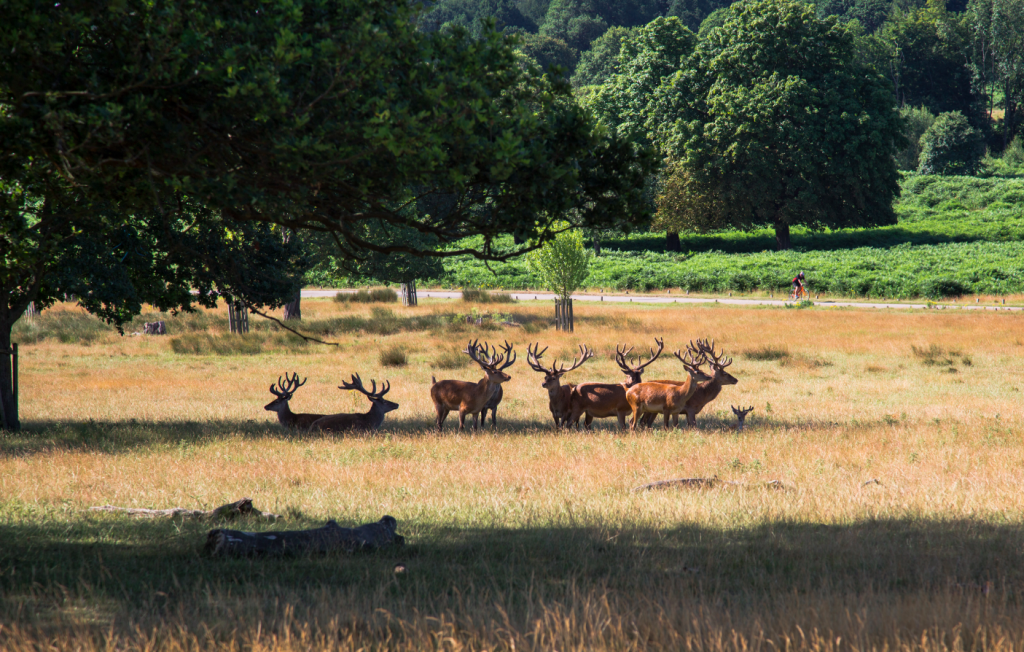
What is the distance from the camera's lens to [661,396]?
13.7 metres

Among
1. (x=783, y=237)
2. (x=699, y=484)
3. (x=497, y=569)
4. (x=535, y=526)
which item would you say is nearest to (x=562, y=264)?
(x=699, y=484)

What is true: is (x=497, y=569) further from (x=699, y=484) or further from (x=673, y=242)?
(x=673, y=242)

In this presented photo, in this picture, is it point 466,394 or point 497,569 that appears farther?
point 466,394

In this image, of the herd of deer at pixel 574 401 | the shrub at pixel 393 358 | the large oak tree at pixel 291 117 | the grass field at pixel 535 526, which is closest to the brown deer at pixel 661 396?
the herd of deer at pixel 574 401

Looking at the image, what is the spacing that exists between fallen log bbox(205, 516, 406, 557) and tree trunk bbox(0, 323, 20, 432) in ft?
33.1

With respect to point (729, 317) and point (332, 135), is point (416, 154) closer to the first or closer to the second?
point (332, 135)

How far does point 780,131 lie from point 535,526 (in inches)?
2144

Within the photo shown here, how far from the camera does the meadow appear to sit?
159 ft

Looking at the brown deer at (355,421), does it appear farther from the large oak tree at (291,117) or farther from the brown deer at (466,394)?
the large oak tree at (291,117)

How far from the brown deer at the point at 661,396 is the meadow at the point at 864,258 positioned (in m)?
38.7

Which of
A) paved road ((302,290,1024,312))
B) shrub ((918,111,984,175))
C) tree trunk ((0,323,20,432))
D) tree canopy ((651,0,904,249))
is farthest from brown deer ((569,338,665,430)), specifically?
shrub ((918,111,984,175))

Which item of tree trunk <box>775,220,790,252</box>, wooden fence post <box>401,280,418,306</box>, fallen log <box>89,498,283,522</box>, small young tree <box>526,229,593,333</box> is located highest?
tree trunk <box>775,220,790,252</box>

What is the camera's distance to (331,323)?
114ft

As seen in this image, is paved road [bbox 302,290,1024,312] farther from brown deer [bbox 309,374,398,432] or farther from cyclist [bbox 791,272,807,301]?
brown deer [bbox 309,374,398,432]
